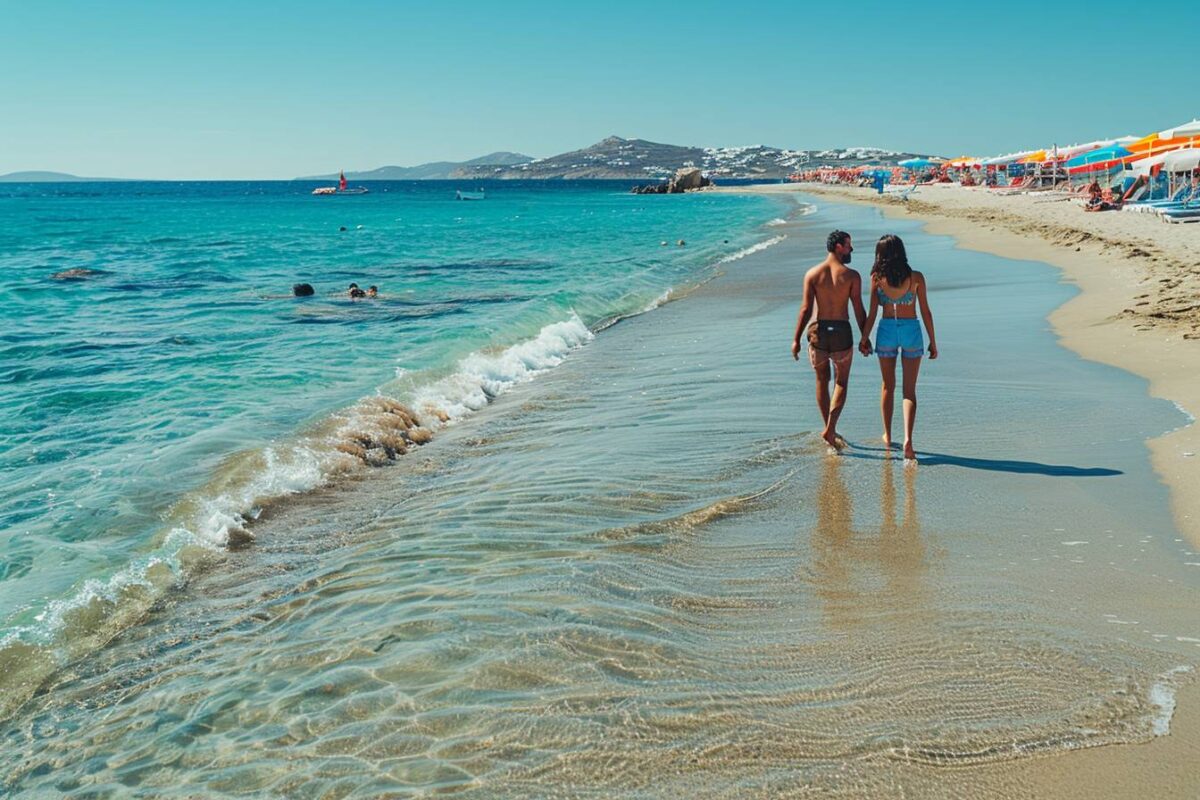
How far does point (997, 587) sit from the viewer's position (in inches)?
191

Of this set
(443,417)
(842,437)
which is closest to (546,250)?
(443,417)

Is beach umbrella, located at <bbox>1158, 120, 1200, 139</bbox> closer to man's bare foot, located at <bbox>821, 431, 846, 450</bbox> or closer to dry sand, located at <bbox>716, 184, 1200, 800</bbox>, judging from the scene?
dry sand, located at <bbox>716, 184, 1200, 800</bbox>

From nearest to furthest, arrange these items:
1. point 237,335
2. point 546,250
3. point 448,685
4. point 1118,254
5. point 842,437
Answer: point 448,685 → point 842,437 → point 237,335 → point 1118,254 → point 546,250

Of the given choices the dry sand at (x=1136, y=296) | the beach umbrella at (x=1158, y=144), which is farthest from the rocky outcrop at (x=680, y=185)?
the dry sand at (x=1136, y=296)

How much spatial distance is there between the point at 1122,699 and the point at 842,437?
421 centimetres

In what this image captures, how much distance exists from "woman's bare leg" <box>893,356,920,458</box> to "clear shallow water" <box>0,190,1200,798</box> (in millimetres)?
180

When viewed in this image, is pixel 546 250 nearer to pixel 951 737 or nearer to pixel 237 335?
pixel 237 335

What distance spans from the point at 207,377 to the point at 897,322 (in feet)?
31.0

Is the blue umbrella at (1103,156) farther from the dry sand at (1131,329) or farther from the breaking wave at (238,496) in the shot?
the breaking wave at (238,496)

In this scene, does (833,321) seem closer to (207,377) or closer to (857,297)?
(857,297)

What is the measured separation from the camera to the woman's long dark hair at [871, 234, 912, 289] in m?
7.19

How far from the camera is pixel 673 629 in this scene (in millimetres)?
4574

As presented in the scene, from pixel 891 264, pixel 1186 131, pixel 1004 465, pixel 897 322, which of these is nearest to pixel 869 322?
pixel 897 322

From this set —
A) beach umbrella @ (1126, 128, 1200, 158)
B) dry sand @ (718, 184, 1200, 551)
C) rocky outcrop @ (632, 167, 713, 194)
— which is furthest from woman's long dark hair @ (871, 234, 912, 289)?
rocky outcrop @ (632, 167, 713, 194)
